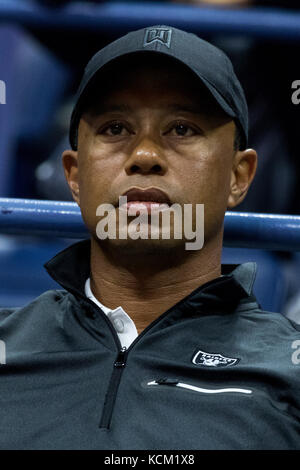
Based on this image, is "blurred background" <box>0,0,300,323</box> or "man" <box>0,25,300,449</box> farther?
"blurred background" <box>0,0,300,323</box>

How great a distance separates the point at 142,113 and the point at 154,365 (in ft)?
1.16

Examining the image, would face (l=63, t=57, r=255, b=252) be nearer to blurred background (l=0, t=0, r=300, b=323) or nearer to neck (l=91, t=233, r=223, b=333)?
neck (l=91, t=233, r=223, b=333)

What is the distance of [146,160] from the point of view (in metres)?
0.93

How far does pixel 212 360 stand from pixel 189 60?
420 millimetres

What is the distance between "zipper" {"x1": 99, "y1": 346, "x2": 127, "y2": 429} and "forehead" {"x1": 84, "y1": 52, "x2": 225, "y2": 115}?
364 mm

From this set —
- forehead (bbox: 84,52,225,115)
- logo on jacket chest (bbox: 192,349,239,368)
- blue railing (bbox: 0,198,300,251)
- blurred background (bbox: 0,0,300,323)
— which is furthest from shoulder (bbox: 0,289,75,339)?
blurred background (bbox: 0,0,300,323)

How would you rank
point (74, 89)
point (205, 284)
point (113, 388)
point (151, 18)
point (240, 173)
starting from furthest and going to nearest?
point (74, 89) < point (151, 18) < point (240, 173) < point (205, 284) < point (113, 388)

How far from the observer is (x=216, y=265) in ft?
3.34

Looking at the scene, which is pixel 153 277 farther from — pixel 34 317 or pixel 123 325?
pixel 34 317

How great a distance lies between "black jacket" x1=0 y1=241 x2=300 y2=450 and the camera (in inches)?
31.3

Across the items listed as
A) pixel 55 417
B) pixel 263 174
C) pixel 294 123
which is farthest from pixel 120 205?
pixel 294 123

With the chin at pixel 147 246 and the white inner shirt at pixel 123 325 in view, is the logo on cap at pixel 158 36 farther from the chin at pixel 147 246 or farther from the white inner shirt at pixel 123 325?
the white inner shirt at pixel 123 325

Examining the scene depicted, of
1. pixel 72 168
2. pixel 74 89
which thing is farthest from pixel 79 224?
pixel 74 89

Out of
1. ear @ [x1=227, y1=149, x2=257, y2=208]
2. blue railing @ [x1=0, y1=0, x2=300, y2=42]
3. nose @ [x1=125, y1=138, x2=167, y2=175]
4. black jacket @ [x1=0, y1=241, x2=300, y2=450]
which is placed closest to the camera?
black jacket @ [x1=0, y1=241, x2=300, y2=450]
